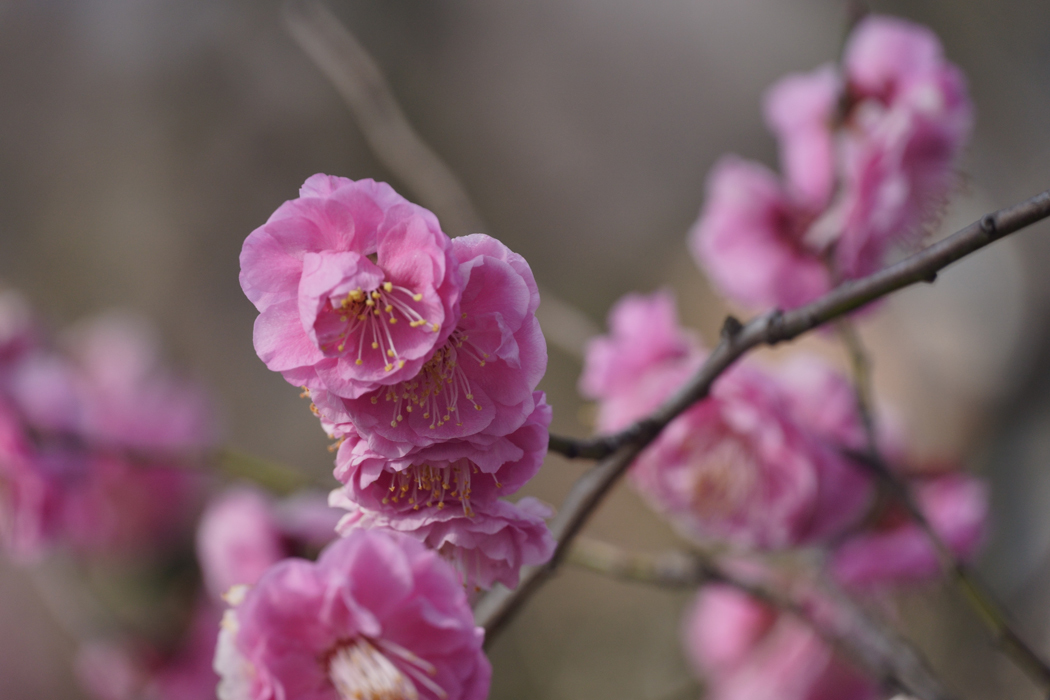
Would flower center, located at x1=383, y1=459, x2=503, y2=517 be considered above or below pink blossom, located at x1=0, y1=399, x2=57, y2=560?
below

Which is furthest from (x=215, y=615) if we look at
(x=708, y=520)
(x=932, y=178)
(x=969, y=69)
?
(x=969, y=69)

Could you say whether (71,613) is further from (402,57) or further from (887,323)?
(402,57)

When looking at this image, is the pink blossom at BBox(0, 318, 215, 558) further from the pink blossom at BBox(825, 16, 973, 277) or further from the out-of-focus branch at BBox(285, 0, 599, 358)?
the pink blossom at BBox(825, 16, 973, 277)

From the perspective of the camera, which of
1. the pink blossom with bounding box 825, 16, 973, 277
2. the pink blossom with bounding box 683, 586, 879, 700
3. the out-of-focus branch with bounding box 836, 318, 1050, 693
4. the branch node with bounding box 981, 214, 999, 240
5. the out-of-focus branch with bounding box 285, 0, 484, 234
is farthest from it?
the pink blossom with bounding box 683, 586, 879, 700

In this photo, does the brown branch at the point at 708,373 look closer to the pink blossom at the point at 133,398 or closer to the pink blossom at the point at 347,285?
the pink blossom at the point at 347,285

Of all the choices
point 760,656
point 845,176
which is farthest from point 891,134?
point 760,656

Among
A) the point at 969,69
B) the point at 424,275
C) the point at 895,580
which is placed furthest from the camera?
the point at 969,69

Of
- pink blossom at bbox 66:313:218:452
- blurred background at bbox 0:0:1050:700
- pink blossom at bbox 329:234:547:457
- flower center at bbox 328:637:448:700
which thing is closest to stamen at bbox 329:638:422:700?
flower center at bbox 328:637:448:700

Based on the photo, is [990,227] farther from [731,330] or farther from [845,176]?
[845,176]
